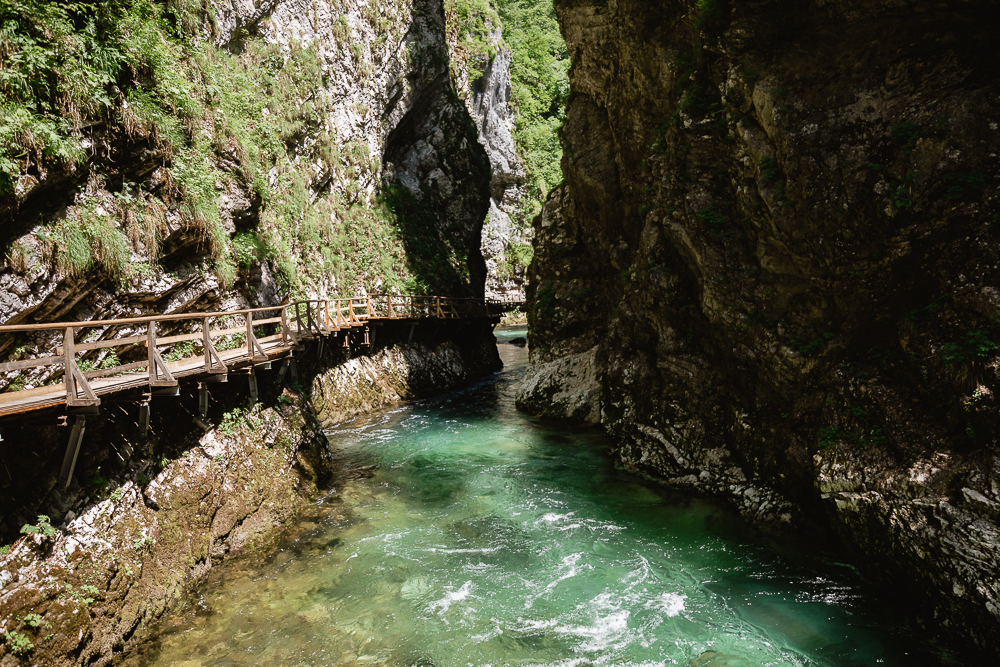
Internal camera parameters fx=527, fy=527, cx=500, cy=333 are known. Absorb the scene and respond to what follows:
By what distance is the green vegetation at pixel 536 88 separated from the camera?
157 feet

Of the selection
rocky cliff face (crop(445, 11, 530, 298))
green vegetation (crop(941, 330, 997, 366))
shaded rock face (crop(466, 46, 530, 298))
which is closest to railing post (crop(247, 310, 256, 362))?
green vegetation (crop(941, 330, 997, 366))

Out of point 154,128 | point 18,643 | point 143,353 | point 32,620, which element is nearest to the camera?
point 18,643

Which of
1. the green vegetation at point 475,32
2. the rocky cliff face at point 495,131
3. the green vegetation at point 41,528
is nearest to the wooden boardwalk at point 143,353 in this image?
the green vegetation at point 41,528

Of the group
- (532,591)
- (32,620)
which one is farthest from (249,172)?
(532,591)

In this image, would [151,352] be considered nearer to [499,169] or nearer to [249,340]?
[249,340]

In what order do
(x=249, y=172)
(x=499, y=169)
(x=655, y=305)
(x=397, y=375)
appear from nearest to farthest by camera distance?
(x=655, y=305), (x=249, y=172), (x=397, y=375), (x=499, y=169)

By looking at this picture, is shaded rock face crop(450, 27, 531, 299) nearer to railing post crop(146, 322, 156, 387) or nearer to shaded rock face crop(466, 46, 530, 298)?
shaded rock face crop(466, 46, 530, 298)

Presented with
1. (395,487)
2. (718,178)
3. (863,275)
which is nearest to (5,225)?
(395,487)

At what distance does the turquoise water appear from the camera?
618cm

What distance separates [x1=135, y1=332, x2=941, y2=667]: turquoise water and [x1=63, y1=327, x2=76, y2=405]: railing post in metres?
3.12

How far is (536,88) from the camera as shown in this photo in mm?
53438

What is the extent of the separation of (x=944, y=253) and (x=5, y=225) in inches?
512

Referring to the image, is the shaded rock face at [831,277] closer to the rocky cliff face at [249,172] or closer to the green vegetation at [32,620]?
the green vegetation at [32,620]

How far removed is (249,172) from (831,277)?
44.8 ft
